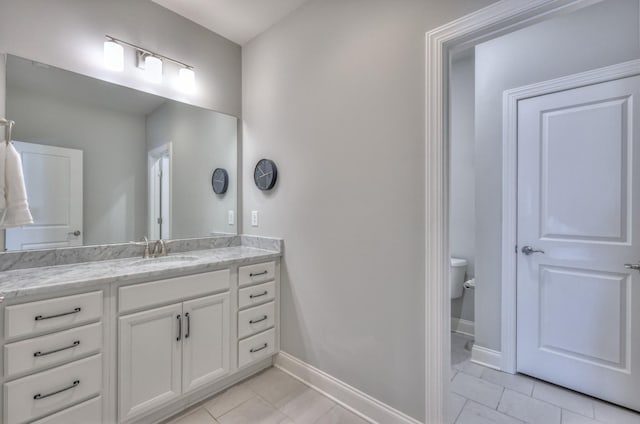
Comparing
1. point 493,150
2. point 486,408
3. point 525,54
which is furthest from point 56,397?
point 525,54

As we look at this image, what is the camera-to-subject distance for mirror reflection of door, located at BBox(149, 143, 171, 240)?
80.4 inches

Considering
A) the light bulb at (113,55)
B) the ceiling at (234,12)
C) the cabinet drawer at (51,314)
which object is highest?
the ceiling at (234,12)

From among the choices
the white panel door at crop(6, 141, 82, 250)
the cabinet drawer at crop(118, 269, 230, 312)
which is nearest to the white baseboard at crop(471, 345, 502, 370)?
the cabinet drawer at crop(118, 269, 230, 312)

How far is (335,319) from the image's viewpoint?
1843mm

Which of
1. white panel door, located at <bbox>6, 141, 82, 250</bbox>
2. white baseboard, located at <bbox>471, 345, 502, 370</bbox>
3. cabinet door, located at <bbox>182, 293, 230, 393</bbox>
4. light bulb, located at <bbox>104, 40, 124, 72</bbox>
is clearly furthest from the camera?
white baseboard, located at <bbox>471, 345, 502, 370</bbox>

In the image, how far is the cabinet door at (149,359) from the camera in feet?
4.74

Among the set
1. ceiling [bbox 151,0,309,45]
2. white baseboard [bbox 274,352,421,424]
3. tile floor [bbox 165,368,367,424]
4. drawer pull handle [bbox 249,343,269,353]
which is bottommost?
tile floor [bbox 165,368,367,424]

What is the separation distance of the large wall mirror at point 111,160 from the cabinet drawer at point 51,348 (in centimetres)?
63

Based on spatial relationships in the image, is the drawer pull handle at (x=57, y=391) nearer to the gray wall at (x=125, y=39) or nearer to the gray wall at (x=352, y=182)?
the gray wall at (x=352, y=182)

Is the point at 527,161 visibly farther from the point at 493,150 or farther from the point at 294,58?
the point at 294,58

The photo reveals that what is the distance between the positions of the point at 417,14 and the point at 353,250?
131cm

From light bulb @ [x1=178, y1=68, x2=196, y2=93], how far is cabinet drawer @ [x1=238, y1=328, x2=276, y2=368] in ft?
6.25

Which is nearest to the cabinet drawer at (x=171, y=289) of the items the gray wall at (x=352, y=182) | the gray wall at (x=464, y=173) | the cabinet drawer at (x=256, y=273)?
the cabinet drawer at (x=256, y=273)

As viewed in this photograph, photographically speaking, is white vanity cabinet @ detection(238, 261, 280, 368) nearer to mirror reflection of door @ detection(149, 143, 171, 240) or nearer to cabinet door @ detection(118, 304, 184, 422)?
cabinet door @ detection(118, 304, 184, 422)
